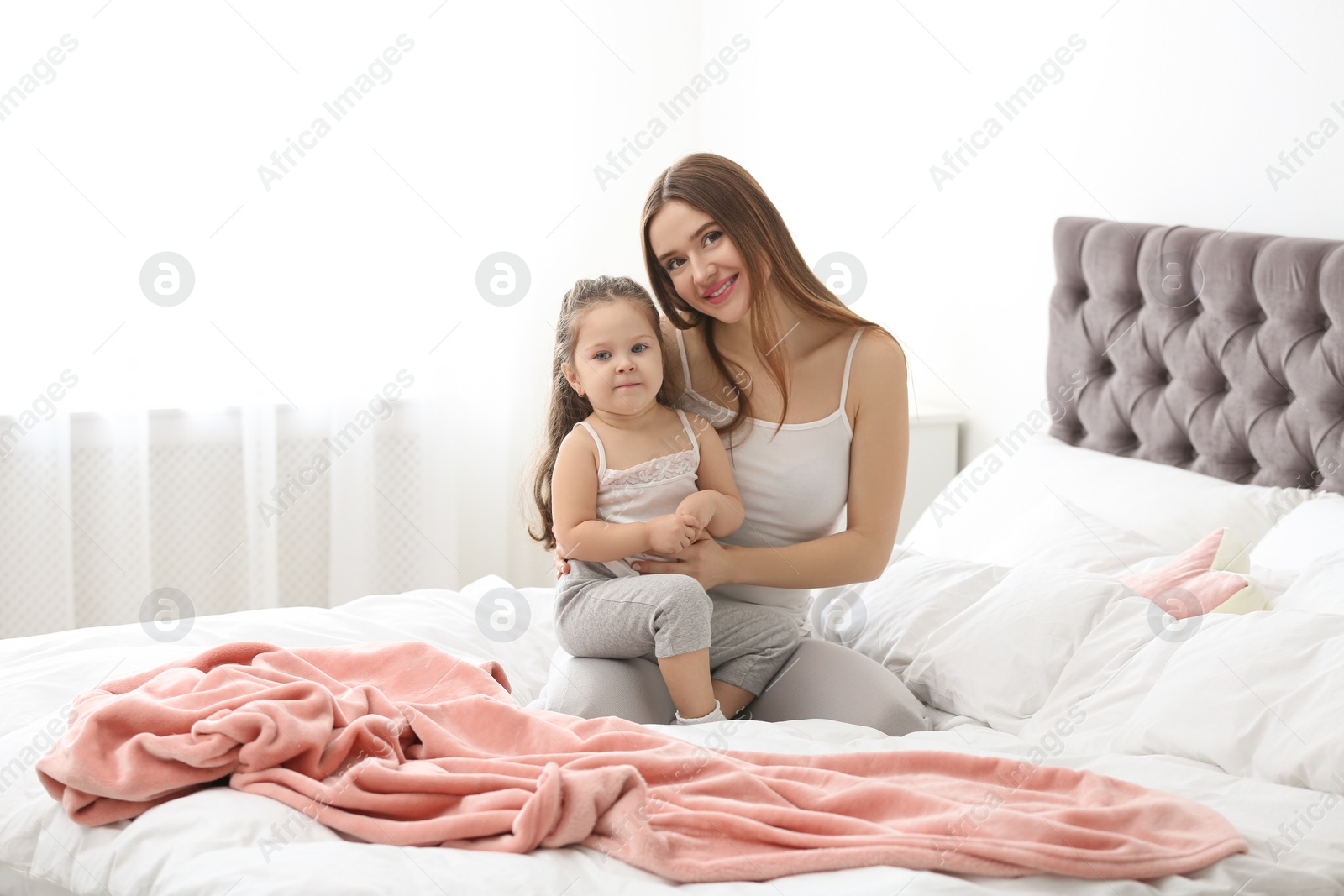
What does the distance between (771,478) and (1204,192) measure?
43.0 inches

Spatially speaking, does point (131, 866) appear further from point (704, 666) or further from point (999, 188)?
point (999, 188)

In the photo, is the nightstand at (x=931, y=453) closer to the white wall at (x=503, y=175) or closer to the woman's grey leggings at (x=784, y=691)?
the white wall at (x=503, y=175)

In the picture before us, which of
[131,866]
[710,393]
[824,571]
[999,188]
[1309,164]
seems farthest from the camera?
[999,188]

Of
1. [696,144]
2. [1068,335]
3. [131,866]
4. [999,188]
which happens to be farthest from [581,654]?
[696,144]

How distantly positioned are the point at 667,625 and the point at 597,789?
0.40 metres

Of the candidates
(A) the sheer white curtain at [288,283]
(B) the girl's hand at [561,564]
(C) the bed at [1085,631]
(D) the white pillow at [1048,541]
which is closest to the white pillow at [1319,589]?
(C) the bed at [1085,631]

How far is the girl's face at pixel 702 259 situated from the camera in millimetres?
1712

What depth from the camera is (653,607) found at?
1.54m

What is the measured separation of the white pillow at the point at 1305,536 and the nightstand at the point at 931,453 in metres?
1.04

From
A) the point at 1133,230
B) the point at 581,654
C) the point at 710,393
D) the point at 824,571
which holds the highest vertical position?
the point at 1133,230

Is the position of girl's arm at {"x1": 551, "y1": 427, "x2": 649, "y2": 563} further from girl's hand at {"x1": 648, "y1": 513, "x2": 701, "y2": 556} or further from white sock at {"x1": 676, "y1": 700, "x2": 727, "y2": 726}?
white sock at {"x1": 676, "y1": 700, "x2": 727, "y2": 726}

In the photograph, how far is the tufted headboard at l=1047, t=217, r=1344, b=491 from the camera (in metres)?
1.89

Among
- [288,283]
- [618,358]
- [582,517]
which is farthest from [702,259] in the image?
[288,283]

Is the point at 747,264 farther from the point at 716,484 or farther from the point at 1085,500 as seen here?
the point at 1085,500
